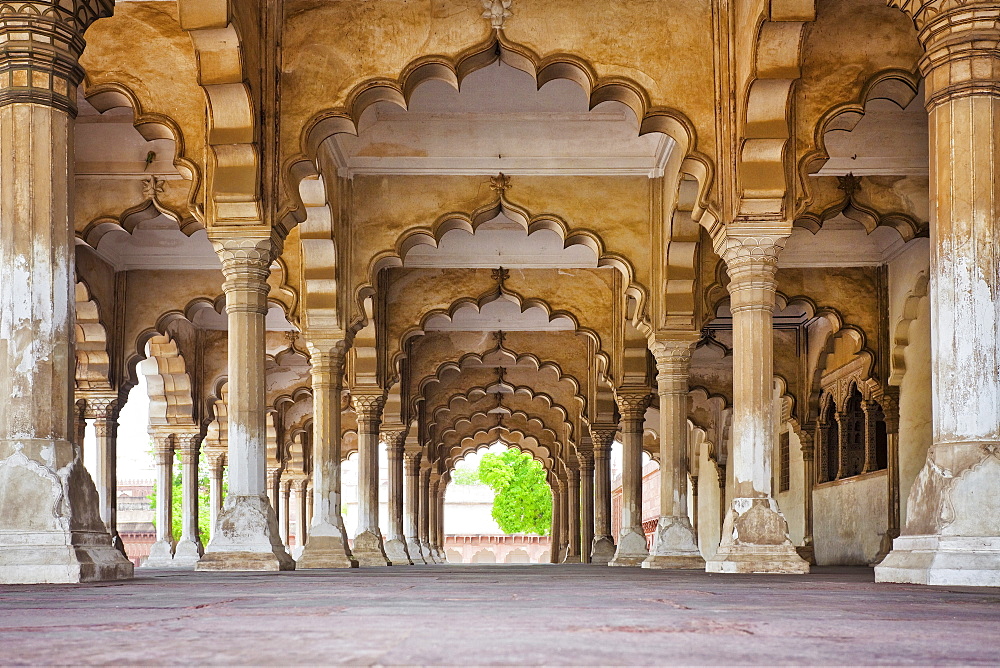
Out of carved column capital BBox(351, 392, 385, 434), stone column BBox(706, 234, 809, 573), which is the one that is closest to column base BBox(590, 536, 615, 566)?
carved column capital BBox(351, 392, 385, 434)

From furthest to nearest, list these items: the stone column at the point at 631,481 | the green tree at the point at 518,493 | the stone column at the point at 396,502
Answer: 1. the green tree at the point at 518,493
2. the stone column at the point at 396,502
3. the stone column at the point at 631,481

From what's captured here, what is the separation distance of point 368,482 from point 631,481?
14.0 ft

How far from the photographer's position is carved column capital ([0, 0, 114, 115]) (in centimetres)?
670

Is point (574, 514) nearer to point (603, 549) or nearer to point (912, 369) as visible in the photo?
point (603, 549)

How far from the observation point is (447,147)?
14484 mm

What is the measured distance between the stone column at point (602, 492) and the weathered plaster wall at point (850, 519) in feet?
13.4

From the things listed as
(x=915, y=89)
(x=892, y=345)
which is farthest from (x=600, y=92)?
(x=892, y=345)

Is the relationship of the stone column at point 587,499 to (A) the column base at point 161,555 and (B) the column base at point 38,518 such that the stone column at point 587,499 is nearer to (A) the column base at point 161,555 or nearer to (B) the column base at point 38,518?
Answer: (A) the column base at point 161,555

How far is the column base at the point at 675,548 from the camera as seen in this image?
555 inches

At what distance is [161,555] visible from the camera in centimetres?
2241

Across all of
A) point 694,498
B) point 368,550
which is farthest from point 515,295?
point 694,498

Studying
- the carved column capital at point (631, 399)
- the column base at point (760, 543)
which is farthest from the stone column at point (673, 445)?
the column base at point (760, 543)

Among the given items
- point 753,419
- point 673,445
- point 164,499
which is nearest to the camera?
point 753,419

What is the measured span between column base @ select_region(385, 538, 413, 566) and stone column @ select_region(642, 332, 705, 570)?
881cm
